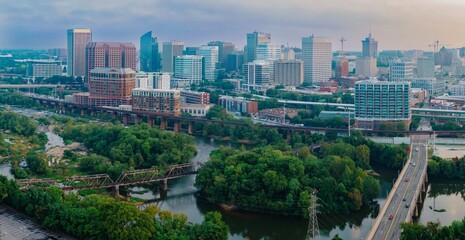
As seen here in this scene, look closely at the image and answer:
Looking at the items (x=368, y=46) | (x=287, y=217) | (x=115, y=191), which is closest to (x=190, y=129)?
(x=115, y=191)

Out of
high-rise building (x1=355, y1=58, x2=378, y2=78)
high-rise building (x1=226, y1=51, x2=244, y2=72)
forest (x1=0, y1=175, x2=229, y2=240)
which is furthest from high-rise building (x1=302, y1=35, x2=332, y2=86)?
forest (x1=0, y1=175, x2=229, y2=240)

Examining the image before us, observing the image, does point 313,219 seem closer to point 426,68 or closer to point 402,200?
point 402,200

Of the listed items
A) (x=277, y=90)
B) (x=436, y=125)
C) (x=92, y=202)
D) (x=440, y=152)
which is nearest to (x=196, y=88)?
(x=277, y=90)

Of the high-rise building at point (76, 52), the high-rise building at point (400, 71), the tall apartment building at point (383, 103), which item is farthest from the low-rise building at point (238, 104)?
the high-rise building at point (76, 52)

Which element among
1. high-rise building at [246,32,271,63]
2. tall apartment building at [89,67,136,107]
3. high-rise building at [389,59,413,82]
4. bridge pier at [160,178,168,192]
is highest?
high-rise building at [246,32,271,63]

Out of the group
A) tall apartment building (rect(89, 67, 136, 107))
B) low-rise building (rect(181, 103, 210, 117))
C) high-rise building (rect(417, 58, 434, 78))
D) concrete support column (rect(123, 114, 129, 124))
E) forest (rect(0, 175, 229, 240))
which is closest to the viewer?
forest (rect(0, 175, 229, 240))

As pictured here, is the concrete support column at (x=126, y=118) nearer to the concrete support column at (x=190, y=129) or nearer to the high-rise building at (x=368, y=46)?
the concrete support column at (x=190, y=129)

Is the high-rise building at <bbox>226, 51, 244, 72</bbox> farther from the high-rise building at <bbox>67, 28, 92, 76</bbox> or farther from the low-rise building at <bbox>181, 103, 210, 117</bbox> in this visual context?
the low-rise building at <bbox>181, 103, 210, 117</bbox>
